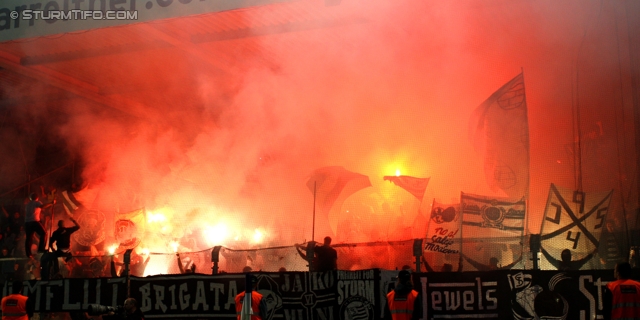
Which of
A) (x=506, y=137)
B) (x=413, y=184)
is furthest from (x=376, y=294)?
(x=413, y=184)

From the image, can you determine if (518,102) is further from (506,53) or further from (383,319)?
(383,319)

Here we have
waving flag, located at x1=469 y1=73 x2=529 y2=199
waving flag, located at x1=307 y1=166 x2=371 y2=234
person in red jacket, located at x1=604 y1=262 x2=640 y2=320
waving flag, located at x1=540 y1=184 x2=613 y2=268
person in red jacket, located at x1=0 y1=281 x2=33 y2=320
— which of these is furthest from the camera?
waving flag, located at x1=307 y1=166 x2=371 y2=234

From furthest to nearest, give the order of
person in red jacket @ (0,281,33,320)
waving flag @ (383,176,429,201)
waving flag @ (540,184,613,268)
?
waving flag @ (383,176,429,201), waving flag @ (540,184,613,268), person in red jacket @ (0,281,33,320)

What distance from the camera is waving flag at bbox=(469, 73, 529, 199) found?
1066 cm

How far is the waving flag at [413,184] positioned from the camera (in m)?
12.5

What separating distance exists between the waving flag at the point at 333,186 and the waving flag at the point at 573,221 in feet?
14.0

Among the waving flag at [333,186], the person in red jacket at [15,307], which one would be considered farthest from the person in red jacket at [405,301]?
the waving flag at [333,186]

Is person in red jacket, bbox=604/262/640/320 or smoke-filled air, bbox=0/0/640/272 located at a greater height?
smoke-filled air, bbox=0/0/640/272

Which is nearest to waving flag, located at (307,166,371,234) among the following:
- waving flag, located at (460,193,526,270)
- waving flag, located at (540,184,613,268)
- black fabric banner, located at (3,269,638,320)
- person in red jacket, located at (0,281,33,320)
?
waving flag, located at (460,193,526,270)

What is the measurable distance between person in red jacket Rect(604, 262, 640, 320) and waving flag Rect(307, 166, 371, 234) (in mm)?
7643

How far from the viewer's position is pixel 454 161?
40.3 feet

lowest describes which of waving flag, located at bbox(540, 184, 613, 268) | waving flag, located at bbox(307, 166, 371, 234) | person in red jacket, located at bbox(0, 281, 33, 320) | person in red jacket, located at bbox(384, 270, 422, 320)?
person in red jacket, located at bbox(0, 281, 33, 320)

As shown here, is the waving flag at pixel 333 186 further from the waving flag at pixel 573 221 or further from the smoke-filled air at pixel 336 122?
the waving flag at pixel 573 221

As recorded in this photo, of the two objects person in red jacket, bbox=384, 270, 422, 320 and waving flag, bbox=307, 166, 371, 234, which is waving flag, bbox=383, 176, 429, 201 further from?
person in red jacket, bbox=384, 270, 422, 320
